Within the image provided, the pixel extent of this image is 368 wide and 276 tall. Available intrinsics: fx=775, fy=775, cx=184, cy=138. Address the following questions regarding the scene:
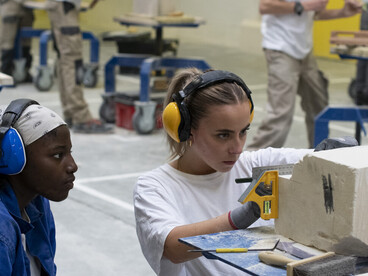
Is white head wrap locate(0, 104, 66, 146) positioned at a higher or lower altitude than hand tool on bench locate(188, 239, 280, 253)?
higher

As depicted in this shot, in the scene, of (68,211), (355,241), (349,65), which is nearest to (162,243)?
(355,241)

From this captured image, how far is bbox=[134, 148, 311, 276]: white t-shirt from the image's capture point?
239cm

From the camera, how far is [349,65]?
40.8 feet

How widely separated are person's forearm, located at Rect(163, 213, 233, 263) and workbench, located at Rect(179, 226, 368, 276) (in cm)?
4

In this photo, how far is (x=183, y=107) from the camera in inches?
97.3

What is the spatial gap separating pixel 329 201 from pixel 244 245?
0.27 m

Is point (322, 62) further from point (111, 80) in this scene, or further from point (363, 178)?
point (363, 178)

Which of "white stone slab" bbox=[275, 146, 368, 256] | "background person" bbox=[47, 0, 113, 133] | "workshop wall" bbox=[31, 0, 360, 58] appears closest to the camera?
"white stone slab" bbox=[275, 146, 368, 256]

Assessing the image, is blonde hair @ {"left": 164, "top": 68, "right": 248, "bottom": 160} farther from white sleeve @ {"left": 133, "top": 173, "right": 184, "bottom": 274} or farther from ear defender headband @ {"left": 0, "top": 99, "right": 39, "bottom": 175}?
ear defender headband @ {"left": 0, "top": 99, "right": 39, "bottom": 175}

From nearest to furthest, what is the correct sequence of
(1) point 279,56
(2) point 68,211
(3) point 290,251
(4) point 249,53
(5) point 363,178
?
1. (5) point 363,178
2. (3) point 290,251
3. (2) point 68,211
4. (1) point 279,56
5. (4) point 249,53

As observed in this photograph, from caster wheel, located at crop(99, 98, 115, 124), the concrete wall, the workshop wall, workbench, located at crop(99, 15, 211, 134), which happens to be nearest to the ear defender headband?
workbench, located at crop(99, 15, 211, 134)

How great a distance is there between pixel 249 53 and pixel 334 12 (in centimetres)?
735

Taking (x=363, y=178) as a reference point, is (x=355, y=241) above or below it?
below

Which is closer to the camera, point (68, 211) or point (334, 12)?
point (68, 211)
